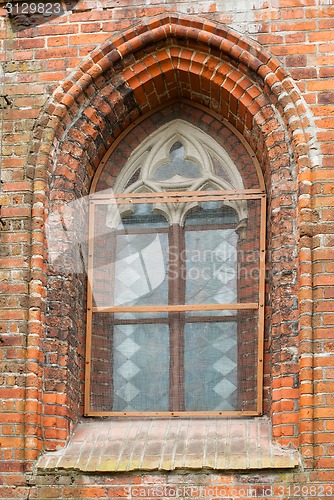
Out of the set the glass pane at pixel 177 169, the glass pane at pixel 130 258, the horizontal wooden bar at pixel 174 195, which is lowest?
the glass pane at pixel 130 258

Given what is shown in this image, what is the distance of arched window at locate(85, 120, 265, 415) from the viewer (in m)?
7.28

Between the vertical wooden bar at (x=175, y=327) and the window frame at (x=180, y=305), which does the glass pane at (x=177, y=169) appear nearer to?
the window frame at (x=180, y=305)

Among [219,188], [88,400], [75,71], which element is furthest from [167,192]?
[88,400]

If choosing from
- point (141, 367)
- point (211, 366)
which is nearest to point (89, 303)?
point (141, 367)

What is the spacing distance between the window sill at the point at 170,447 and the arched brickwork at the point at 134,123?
127mm

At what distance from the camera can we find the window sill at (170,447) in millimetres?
6781

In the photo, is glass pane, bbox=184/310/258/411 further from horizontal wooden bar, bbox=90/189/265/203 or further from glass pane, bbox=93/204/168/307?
horizontal wooden bar, bbox=90/189/265/203

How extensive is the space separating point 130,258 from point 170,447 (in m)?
1.37

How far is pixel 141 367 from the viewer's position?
7.35m

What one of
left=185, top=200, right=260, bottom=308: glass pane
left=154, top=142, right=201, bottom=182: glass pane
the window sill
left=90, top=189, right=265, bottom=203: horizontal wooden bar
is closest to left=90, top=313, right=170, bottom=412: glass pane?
the window sill

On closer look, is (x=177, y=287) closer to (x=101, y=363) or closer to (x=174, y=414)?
(x=101, y=363)

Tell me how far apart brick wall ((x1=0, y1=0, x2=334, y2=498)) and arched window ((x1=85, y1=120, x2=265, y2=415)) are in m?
0.14

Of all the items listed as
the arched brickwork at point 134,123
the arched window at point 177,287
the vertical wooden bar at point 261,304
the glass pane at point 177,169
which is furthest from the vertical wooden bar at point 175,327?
the arched brickwork at point 134,123

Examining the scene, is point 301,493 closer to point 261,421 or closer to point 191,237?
point 261,421
